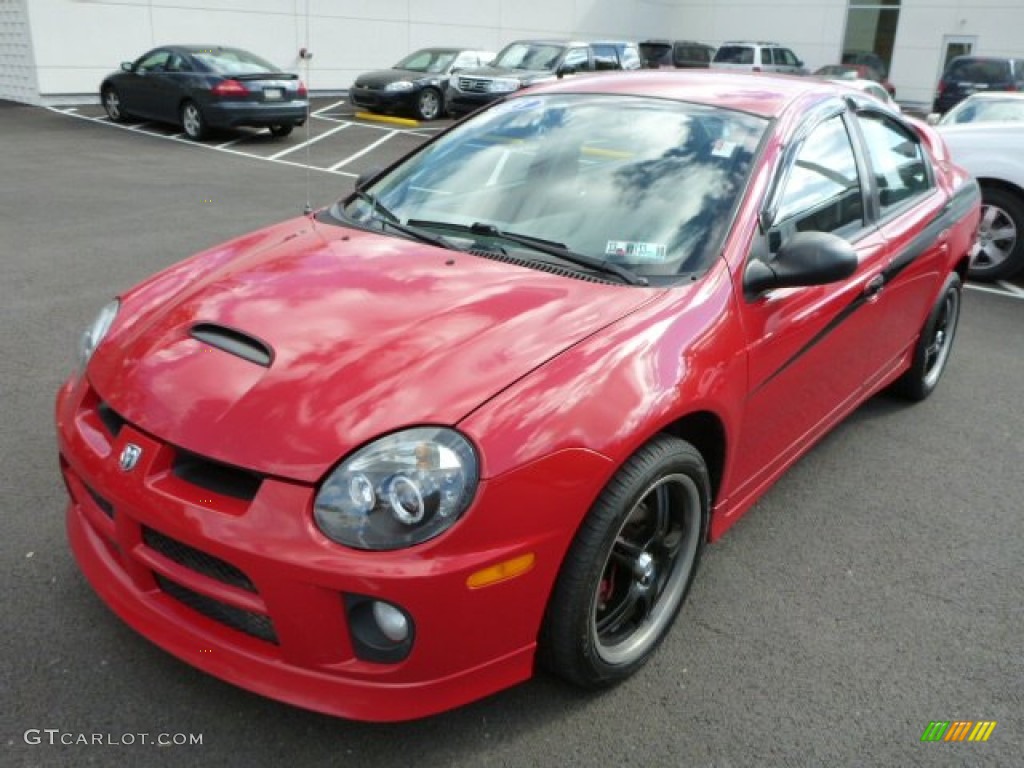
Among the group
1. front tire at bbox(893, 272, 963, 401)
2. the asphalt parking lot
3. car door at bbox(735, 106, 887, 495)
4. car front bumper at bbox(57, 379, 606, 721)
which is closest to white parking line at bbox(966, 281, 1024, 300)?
the asphalt parking lot

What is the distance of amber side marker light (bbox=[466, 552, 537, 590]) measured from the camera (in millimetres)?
2010

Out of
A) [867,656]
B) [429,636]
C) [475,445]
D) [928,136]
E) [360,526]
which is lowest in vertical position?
[867,656]

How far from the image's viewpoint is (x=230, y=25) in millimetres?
19609

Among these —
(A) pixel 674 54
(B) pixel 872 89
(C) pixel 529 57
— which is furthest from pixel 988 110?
(A) pixel 674 54

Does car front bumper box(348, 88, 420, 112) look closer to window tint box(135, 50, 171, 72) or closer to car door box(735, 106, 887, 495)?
window tint box(135, 50, 171, 72)

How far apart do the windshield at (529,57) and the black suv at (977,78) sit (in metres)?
8.66

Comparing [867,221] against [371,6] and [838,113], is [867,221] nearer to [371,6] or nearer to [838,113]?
[838,113]

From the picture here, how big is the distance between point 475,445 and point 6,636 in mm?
1613

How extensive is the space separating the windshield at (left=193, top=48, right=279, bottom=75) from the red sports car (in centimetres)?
1185

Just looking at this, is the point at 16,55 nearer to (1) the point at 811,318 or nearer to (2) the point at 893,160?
(2) the point at 893,160

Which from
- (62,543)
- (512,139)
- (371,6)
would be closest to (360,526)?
(62,543)

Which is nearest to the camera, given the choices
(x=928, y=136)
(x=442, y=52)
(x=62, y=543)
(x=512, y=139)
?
(x=62, y=543)

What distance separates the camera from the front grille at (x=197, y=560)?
2.07 metres

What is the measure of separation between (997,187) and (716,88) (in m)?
5.00
